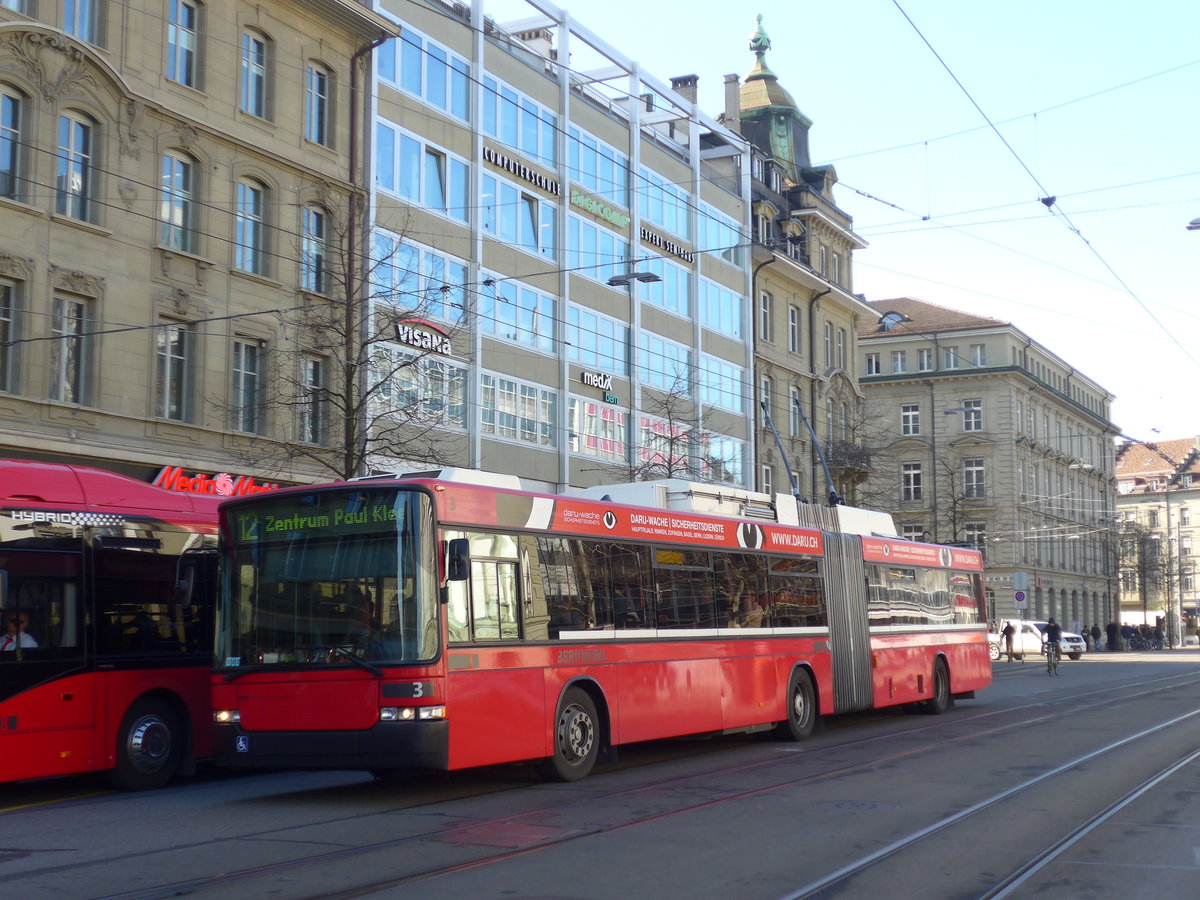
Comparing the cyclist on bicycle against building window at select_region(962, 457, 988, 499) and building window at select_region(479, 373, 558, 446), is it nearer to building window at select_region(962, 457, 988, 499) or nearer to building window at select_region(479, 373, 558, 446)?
building window at select_region(479, 373, 558, 446)

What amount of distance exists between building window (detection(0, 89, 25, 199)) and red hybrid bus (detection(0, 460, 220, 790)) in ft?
35.1

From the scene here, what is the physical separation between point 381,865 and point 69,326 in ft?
58.2

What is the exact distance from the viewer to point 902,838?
9.78 meters

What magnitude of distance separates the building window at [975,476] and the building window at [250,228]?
207ft

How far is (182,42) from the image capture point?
26547mm

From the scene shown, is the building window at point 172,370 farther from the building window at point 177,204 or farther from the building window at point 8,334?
the building window at point 8,334

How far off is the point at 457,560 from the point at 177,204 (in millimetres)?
16840

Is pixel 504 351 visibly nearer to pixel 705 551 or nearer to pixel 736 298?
pixel 736 298

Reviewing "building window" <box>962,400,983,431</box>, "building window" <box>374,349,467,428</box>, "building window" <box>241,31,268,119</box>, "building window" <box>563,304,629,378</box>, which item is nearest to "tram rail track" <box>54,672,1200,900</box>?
"building window" <box>374,349,467,428</box>

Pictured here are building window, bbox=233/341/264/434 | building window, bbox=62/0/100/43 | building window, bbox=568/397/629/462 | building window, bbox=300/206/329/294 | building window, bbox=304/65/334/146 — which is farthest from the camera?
building window, bbox=568/397/629/462

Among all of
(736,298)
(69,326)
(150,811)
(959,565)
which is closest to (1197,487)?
(736,298)

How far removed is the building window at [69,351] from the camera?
23688 mm

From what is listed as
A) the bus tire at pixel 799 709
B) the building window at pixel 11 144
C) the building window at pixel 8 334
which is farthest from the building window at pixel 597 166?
the bus tire at pixel 799 709

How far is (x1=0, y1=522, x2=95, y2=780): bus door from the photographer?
40.5ft
